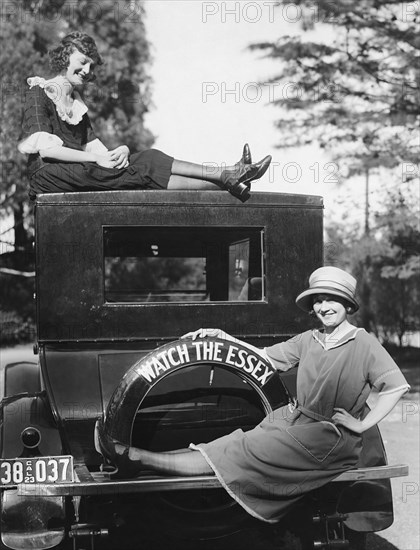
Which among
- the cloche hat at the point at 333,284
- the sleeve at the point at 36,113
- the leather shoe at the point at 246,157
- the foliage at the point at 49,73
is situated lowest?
the cloche hat at the point at 333,284

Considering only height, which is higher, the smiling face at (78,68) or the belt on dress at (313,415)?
the smiling face at (78,68)

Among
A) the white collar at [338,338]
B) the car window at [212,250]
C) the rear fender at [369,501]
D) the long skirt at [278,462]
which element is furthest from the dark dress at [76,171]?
the rear fender at [369,501]

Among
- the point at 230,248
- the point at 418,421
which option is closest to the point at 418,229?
the point at 418,421

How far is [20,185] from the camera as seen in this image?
1791cm

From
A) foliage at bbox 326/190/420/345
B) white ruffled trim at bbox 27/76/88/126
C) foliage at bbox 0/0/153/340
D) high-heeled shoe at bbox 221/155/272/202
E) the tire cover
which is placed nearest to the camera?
the tire cover

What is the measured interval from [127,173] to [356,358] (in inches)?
63.8

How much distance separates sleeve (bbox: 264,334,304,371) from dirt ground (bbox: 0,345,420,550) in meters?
1.81

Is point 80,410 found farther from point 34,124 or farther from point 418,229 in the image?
point 418,229

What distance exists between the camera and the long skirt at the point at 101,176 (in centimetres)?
413

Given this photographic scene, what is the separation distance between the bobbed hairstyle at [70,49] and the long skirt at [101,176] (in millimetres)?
740

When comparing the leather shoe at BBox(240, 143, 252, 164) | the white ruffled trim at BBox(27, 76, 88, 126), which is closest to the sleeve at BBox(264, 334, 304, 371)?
the leather shoe at BBox(240, 143, 252, 164)

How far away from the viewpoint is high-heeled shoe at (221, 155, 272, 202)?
4086 millimetres

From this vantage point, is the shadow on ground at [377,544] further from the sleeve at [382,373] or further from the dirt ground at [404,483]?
the sleeve at [382,373]

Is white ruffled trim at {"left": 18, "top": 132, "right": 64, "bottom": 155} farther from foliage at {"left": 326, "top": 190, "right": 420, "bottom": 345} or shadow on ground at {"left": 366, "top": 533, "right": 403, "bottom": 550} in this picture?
foliage at {"left": 326, "top": 190, "right": 420, "bottom": 345}
